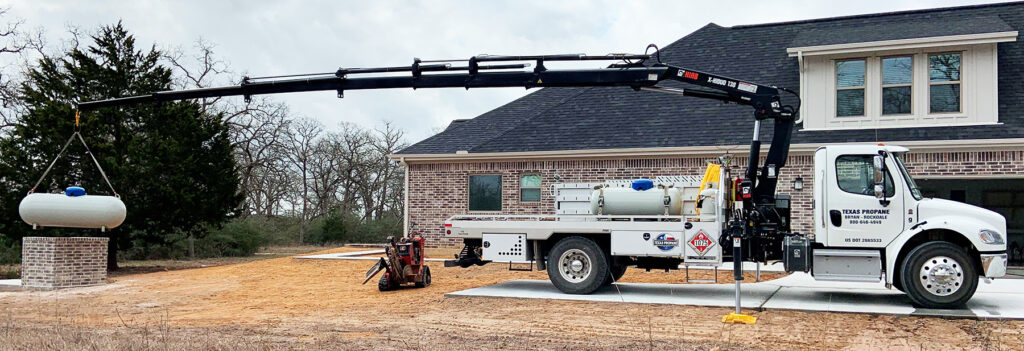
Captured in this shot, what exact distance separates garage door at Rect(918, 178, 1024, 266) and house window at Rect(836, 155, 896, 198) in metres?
11.8

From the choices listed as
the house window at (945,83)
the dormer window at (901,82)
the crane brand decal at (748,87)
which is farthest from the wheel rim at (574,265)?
the house window at (945,83)

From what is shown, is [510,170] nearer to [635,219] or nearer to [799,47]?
[799,47]

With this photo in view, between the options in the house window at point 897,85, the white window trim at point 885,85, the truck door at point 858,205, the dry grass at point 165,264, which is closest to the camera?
the truck door at point 858,205

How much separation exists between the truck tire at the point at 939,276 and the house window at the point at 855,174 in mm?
1092

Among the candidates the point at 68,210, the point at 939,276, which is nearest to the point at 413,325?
the point at 939,276

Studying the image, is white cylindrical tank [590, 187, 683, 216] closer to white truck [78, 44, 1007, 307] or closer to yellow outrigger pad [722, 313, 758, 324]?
white truck [78, 44, 1007, 307]

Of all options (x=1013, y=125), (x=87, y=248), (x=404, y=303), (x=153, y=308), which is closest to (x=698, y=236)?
(x=404, y=303)

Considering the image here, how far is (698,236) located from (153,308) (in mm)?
8146

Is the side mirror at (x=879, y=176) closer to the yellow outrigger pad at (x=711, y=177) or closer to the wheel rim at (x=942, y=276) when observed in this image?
the wheel rim at (x=942, y=276)

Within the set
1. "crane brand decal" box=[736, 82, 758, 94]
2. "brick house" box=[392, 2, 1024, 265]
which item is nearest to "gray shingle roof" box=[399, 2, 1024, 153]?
"brick house" box=[392, 2, 1024, 265]

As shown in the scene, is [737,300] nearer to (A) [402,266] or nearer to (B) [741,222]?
(B) [741,222]

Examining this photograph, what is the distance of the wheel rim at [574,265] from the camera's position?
1267cm

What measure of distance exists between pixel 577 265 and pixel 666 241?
1427 mm

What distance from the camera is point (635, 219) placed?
41.2ft
